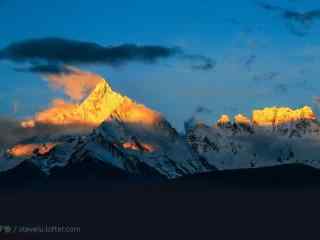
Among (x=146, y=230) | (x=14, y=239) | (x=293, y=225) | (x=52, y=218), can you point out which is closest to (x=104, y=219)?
(x=52, y=218)

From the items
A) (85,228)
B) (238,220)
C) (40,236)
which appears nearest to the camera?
(40,236)

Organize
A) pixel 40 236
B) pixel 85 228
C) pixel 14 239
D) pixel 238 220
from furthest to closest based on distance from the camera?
pixel 238 220, pixel 85 228, pixel 40 236, pixel 14 239

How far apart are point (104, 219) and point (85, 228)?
19.4 meters

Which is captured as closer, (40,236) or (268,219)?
(40,236)

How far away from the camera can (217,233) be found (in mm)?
164500

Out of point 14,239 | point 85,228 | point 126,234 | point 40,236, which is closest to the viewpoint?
point 14,239

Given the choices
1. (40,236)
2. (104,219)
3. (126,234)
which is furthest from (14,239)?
(104,219)

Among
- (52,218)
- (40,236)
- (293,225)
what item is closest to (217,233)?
(293,225)

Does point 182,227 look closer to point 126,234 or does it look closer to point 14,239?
point 126,234

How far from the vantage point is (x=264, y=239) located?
510ft

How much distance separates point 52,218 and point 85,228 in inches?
954

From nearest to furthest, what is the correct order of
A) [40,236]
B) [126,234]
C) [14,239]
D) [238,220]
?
1. [14,239]
2. [40,236]
3. [126,234]
4. [238,220]

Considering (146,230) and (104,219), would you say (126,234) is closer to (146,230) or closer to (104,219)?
(146,230)

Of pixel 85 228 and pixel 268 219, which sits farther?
pixel 268 219
